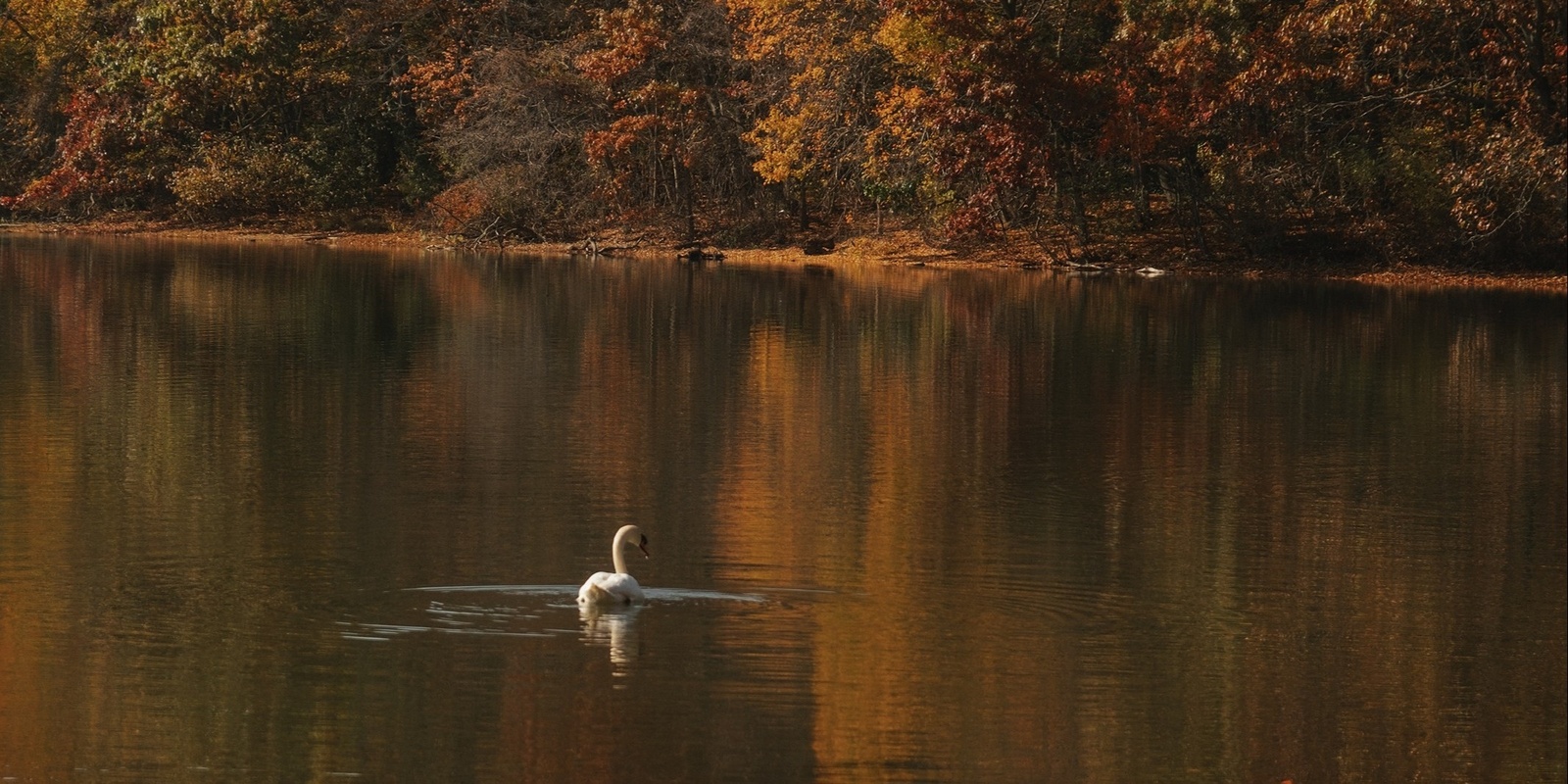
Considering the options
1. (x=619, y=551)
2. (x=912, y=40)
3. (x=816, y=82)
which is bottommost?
(x=619, y=551)

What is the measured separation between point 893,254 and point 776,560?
122ft

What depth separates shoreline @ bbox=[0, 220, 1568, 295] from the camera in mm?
44531

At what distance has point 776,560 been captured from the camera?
1343 cm

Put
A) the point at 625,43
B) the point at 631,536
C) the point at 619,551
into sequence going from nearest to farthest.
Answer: the point at 619,551
the point at 631,536
the point at 625,43

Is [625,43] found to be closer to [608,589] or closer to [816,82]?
[816,82]

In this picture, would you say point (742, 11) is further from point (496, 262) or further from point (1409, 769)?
point (1409, 769)

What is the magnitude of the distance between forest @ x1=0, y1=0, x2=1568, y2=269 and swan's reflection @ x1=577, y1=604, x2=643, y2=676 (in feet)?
96.8

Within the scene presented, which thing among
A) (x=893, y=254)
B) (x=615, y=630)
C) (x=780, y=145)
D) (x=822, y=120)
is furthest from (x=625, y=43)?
(x=615, y=630)

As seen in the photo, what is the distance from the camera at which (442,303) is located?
34.8 metres

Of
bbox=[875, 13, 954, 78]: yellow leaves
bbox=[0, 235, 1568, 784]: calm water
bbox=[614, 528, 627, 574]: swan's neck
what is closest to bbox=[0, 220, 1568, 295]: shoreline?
bbox=[875, 13, 954, 78]: yellow leaves

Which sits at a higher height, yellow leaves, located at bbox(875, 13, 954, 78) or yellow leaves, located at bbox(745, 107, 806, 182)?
yellow leaves, located at bbox(875, 13, 954, 78)

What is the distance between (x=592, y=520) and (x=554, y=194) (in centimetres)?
3943

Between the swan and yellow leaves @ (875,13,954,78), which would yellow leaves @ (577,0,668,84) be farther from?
the swan

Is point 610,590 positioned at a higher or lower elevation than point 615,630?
higher
